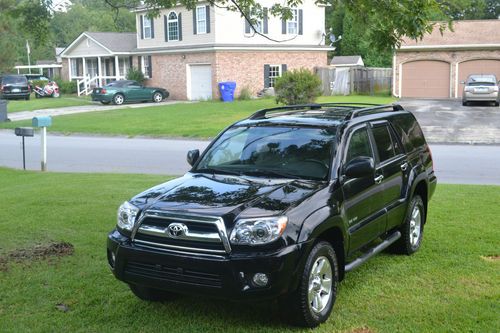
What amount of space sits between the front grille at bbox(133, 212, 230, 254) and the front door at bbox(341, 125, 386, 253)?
4.28 ft

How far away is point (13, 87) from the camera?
4400 centimetres

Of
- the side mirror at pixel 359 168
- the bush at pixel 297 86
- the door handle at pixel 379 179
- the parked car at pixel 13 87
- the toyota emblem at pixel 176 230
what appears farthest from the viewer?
the parked car at pixel 13 87

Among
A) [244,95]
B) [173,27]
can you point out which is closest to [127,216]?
[244,95]

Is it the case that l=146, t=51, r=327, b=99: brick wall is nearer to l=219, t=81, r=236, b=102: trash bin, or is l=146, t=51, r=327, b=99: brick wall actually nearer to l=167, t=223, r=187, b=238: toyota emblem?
l=219, t=81, r=236, b=102: trash bin

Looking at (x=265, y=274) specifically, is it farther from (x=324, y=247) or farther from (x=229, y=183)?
(x=229, y=183)

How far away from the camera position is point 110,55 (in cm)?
4472

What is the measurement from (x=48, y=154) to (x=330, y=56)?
48736 millimetres

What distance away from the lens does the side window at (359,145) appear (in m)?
5.79

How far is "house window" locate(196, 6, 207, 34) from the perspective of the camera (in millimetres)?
37406

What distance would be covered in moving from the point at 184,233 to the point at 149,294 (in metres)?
1.01

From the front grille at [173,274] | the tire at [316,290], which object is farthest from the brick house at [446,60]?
the front grille at [173,274]

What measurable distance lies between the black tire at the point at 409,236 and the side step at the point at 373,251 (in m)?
0.15

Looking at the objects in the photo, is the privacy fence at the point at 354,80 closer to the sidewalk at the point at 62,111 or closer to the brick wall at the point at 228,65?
the brick wall at the point at 228,65

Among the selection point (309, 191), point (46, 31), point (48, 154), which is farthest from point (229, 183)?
point (48, 154)
